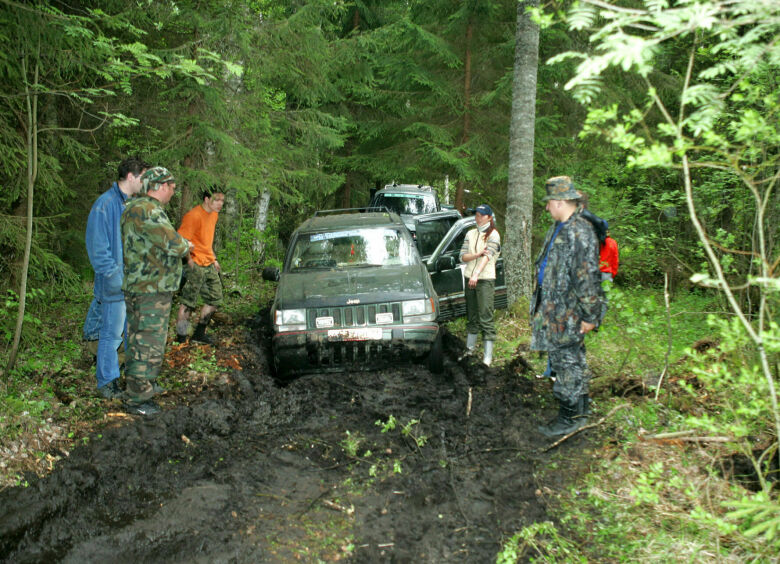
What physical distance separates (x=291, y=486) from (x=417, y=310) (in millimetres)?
2650

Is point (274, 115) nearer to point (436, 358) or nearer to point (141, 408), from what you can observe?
point (436, 358)

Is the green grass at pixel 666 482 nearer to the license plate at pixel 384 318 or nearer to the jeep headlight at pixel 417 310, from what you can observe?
the jeep headlight at pixel 417 310

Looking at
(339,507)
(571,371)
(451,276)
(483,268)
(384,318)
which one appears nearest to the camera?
(339,507)

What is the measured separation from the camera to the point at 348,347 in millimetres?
5887

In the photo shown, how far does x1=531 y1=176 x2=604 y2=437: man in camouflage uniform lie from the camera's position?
4441mm

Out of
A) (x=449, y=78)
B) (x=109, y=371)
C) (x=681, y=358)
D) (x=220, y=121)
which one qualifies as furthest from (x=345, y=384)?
(x=449, y=78)

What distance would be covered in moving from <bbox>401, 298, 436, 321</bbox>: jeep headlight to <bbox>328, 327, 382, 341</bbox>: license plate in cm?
39

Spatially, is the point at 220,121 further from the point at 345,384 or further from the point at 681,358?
the point at 681,358

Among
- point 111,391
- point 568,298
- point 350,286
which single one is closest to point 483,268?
point 350,286

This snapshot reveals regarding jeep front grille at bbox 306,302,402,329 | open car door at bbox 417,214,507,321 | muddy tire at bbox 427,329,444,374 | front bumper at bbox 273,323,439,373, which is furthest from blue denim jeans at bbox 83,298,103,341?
open car door at bbox 417,214,507,321

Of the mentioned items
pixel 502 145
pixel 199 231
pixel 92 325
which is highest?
pixel 502 145

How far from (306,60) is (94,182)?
4459 mm

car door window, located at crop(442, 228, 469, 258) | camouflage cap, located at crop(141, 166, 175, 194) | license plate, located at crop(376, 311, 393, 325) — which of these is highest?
camouflage cap, located at crop(141, 166, 175, 194)

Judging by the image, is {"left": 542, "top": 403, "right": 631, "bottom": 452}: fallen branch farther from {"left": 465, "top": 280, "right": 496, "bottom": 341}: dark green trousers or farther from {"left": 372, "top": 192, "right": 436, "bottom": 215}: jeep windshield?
{"left": 372, "top": 192, "right": 436, "bottom": 215}: jeep windshield
